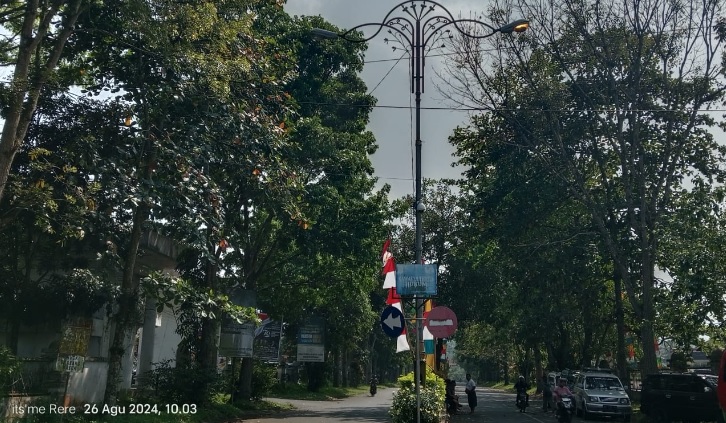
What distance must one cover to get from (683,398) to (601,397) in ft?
15.3

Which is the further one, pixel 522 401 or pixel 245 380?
pixel 522 401

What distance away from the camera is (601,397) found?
84.2ft

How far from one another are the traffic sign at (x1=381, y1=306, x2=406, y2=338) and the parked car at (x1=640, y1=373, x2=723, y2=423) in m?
12.0

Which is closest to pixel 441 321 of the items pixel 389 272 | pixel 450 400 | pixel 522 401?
pixel 389 272

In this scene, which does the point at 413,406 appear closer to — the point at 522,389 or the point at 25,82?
the point at 25,82

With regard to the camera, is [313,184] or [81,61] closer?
[81,61]

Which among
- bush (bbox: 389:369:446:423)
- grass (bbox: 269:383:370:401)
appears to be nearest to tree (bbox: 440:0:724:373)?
bush (bbox: 389:369:446:423)

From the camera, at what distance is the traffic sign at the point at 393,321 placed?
45.1 feet

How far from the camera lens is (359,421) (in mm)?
22969

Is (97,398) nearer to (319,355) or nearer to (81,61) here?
(81,61)

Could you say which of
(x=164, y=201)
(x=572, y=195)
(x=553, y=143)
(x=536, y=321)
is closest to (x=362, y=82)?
(x=553, y=143)

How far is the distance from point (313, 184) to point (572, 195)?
36.0ft

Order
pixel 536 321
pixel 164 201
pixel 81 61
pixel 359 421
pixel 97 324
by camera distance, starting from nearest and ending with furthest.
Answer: pixel 164 201
pixel 81 61
pixel 359 421
pixel 97 324
pixel 536 321

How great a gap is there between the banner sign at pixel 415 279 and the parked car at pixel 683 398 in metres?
11.4
